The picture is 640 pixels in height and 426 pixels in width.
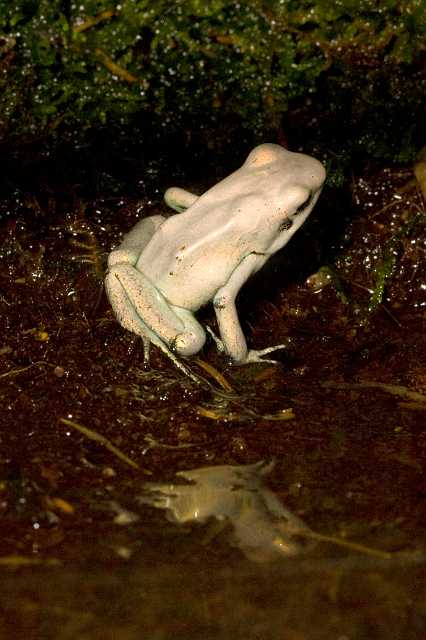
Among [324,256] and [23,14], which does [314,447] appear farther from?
[23,14]

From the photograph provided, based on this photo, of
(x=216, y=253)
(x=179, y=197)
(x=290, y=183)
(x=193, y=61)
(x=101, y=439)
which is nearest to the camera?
(x=101, y=439)

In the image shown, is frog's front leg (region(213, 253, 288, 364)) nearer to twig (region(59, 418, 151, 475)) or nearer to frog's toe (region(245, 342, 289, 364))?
frog's toe (region(245, 342, 289, 364))

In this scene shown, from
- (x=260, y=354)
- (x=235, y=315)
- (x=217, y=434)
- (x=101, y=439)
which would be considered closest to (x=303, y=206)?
(x=235, y=315)

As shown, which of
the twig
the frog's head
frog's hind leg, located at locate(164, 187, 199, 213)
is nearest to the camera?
the twig

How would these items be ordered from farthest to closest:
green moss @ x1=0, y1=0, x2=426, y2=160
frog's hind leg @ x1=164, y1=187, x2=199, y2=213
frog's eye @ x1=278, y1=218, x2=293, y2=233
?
frog's hind leg @ x1=164, y1=187, x2=199, y2=213 → frog's eye @ x1=278, y1=218, x2=293, y2=233 → green moss @ x1=0, y1=0, x2=426, y2=160

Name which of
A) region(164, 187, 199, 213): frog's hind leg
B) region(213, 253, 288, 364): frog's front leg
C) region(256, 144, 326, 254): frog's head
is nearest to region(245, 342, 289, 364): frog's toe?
region(213, 253, 288, 364): frog's front leg

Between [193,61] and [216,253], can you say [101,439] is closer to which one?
[216,253]

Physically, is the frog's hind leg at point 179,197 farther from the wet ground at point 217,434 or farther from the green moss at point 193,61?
the green moss at point 193,61
